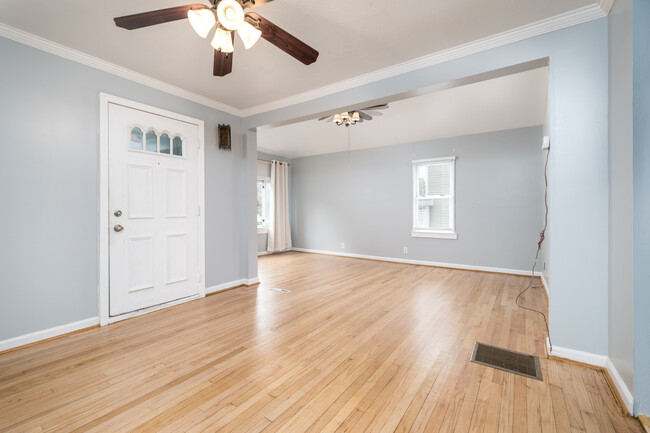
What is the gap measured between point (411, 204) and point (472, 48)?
3.74 metres

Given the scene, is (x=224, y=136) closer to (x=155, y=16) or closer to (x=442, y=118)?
(x=155, y=16)

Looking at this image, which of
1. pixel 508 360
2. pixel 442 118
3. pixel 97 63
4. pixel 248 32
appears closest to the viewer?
pixel 248 32

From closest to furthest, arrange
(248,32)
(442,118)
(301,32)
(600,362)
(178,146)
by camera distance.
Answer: (248,32)
(600,362)
(301,32)
(178,146)
(442,118)

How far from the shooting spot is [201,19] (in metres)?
1.66

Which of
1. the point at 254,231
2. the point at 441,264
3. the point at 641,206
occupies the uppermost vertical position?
the point at 641,206

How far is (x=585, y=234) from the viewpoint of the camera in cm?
203

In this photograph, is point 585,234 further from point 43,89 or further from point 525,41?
point 43,89

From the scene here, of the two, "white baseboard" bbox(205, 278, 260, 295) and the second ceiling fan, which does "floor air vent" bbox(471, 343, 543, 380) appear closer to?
the second ceiling fan

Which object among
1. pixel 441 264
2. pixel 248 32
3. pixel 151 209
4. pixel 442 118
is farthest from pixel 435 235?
pixel 248 32

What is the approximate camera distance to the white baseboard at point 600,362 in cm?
159

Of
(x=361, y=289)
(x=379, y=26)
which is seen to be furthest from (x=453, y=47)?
(x=361, y=289)

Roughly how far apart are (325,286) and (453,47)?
10.8 feet

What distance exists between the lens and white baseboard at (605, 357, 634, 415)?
1539 mm

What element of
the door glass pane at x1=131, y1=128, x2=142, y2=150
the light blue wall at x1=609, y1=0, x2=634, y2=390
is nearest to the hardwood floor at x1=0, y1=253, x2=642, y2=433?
the light blue wall at x1=609, y1=0, x2=634, y2=390
